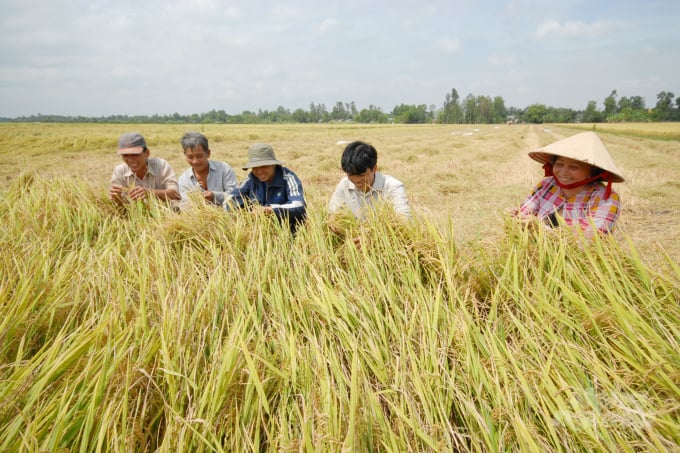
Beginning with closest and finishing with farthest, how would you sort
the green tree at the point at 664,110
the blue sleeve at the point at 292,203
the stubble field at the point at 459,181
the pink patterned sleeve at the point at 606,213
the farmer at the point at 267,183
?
the pink patterned sleeve at the point at 606,213 → the blue sleeve at the point at 292,203 → the farmer at the point at 267,183 → the stubble field at the point at 459,181 → the green tree at the point at 664,110

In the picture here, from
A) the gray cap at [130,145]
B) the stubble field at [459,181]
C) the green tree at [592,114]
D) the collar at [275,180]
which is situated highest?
the green tree at [592,114]

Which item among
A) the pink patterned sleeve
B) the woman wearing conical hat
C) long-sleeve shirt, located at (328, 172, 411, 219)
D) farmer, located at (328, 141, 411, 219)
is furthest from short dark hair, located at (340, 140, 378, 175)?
the pink patterned sleeve

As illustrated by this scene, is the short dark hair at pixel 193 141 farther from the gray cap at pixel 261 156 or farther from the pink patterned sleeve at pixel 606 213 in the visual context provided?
the pink patterned sleeve at pixel 606 213

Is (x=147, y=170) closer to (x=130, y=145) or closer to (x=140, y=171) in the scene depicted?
(x=140, y=171)

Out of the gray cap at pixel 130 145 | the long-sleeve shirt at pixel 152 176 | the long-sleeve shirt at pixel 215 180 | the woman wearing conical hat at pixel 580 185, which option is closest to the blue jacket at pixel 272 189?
the long-sleeve shirt at pixel 215 180

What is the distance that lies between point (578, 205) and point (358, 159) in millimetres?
1416

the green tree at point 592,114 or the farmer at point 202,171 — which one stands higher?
the green tree at point 592,114

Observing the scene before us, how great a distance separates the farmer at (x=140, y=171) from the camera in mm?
2938

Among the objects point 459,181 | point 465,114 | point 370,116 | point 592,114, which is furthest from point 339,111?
point 459,181

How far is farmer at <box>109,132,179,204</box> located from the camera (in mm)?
2938

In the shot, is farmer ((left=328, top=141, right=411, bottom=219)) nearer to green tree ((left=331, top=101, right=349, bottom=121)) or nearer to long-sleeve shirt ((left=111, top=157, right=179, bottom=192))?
long-sleeve shirt ((left=111, top=157, right=179, bottom=192))

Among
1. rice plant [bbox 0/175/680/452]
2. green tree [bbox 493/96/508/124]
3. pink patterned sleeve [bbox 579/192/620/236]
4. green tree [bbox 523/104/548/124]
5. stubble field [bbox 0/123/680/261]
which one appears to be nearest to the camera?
rice plant [bbox 0/175/680/452]

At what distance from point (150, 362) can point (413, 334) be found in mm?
873

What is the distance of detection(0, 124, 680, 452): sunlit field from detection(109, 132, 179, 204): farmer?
1.33 m
